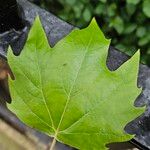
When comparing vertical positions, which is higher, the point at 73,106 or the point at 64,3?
the point at 73,106

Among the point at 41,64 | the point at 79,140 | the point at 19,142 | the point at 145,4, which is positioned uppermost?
the point at 41,64

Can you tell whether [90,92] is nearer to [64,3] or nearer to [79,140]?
[79,140]

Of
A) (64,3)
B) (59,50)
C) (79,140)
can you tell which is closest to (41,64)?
(59,50)

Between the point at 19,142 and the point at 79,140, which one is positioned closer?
the point at 79,140

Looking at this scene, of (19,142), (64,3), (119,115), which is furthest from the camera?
(64,3)

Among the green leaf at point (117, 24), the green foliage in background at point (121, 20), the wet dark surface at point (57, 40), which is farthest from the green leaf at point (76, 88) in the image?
the green leaf at point (117, 24)

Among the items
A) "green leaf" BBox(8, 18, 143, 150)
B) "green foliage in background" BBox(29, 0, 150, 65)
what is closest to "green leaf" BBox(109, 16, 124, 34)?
"green foliage in background" BBox(29, 0, 150, 65)

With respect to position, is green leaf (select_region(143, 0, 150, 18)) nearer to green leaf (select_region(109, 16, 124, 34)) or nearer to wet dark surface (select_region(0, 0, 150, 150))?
green leaf (select_region(109, 16, 124, 34))

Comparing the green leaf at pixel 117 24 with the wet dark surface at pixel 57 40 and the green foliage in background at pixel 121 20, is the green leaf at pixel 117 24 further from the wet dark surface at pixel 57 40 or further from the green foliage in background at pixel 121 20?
the wet dark surface at pixel 57 40
